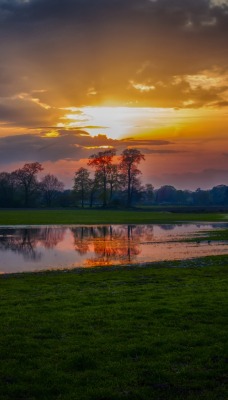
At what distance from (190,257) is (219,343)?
24324 mm

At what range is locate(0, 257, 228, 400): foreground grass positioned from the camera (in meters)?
9.95

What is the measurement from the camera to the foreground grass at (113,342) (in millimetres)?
9945

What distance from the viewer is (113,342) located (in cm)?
1303

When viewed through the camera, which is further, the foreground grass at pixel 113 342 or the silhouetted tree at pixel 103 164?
the silhouetted tree at pixel 103 164

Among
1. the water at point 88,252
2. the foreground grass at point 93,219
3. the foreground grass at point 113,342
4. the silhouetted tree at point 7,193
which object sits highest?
the silhouetted tree at point 7,193

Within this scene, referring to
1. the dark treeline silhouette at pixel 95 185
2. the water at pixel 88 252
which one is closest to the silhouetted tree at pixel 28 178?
the dark treeline silhouette at pixel 95 185

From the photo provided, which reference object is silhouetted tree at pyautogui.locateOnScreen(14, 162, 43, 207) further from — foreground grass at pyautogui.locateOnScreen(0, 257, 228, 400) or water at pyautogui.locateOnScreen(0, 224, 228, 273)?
foreground grass at pyautogui.locateOnScreen(0, 257, 228, 400)

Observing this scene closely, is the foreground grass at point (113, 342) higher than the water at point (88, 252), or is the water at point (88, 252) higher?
the foreground grass at point (113, 342)

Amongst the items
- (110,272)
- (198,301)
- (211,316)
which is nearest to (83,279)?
(110,272)

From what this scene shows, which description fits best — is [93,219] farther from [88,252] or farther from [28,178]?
[28,178]

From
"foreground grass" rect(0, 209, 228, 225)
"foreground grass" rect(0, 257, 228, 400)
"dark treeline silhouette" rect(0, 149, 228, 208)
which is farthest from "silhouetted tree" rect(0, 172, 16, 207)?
"foreground grass" rect(0, 257, 228, 400)

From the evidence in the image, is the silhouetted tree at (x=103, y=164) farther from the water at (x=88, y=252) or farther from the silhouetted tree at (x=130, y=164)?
the water at (x=88, y=252)

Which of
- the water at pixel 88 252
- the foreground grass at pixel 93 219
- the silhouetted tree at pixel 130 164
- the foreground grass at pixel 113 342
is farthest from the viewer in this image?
the silhouetted tree at pixel 130 164

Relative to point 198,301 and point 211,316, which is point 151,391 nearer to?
point 211,316
